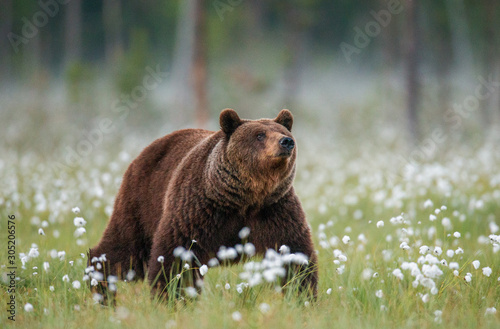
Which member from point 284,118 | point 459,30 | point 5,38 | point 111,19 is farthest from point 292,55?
point 5,38

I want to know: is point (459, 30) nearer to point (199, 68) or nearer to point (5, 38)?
point (199, 68)

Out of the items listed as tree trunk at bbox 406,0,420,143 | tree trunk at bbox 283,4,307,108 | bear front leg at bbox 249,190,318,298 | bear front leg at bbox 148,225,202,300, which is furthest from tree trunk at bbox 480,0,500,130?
bear front leg at bbox 148,225,202,300

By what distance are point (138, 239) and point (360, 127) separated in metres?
17.5

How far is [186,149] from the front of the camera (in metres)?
4.73

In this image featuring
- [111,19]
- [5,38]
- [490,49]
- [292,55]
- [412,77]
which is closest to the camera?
[412,77]

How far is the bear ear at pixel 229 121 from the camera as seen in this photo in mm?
4090

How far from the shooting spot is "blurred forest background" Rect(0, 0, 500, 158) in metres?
15.4

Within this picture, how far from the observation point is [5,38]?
35.5 meters

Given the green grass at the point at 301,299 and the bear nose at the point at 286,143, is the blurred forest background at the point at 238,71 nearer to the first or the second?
the green grass at the point at 301,299

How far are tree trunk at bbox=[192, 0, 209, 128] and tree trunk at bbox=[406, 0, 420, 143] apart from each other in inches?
199

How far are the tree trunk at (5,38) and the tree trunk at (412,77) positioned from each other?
27.2 meters

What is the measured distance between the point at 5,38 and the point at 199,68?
93.0 feet

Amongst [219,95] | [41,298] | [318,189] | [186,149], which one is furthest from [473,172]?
[219,95]

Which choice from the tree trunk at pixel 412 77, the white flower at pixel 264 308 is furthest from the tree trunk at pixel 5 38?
the white flower at pixel 264 308
